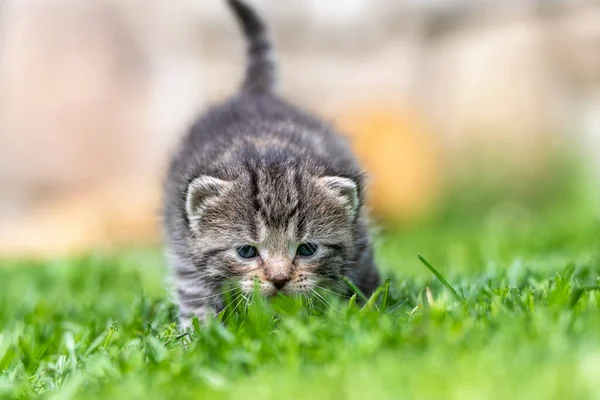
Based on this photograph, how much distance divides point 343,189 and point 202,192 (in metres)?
0.61

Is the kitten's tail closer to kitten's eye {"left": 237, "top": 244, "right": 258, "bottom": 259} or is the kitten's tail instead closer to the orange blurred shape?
kitten's eye {"left": 237, "top": 244, "right": 258, "bottom": 259}

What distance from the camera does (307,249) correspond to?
11.6ft

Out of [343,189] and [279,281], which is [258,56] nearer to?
[343,189]

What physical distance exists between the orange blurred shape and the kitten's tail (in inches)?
177

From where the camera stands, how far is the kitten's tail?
5.32 metres

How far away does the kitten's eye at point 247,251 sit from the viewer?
3477 millimetres

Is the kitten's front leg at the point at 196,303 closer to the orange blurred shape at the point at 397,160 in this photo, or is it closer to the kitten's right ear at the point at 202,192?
the kitten's right ear at the point at 202,192

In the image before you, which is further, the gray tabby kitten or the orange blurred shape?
the orange blurred shape

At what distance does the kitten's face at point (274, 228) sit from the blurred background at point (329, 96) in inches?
241

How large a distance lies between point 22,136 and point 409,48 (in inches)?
217

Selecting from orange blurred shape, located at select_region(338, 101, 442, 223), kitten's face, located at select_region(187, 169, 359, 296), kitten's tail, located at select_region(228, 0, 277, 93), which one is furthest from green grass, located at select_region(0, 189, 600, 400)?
orange blurred shape, located at select_region(338, 101, 442, 223)

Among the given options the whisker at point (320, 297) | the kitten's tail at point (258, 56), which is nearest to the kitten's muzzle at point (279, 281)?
the whisker at point (320, 297)

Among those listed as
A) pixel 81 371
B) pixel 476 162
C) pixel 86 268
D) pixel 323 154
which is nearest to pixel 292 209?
pixel 323 154

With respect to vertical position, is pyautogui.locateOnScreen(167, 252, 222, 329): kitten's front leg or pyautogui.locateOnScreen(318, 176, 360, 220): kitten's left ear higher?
pyautogui.locateOnScreen(318, 176, 360, 220): kitten's left ear
